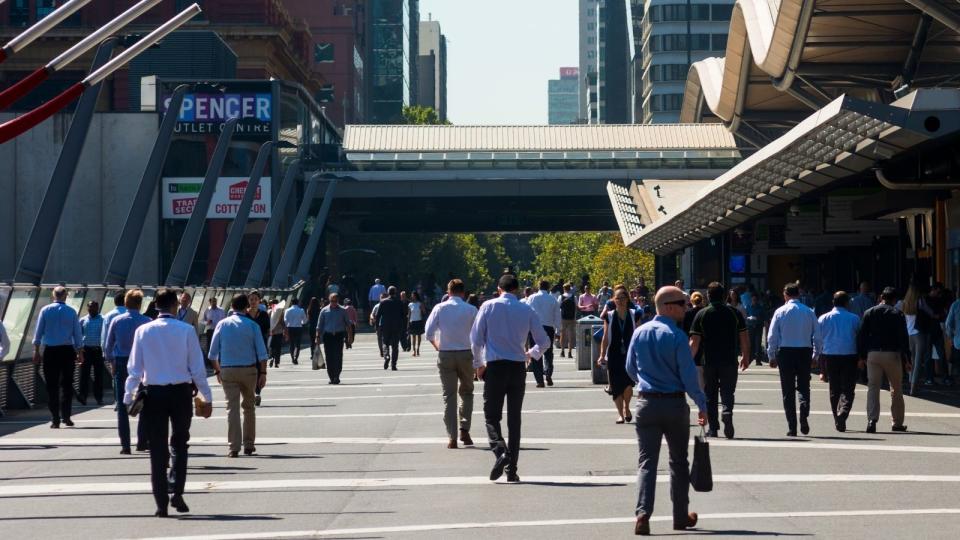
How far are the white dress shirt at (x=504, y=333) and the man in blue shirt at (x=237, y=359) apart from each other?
8.51 ft

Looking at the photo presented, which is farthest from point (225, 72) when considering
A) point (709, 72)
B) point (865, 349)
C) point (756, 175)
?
point (865, 349)

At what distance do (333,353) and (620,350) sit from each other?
11.5 metres

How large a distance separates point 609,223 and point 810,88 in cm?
3410

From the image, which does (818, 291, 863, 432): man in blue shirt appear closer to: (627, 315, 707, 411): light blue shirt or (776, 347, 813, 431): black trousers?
(776, 347, 813, 431): black trousers

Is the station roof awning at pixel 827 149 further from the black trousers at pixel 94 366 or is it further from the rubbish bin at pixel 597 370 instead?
the black trousers at pixel 94 366

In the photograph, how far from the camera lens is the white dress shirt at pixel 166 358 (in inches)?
495

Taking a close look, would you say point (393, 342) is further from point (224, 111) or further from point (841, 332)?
point (224, 111)

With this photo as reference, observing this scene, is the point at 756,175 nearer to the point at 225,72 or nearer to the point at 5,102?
the point at 5,102

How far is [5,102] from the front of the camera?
1698 centimetres

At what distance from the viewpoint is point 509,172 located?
78.2m

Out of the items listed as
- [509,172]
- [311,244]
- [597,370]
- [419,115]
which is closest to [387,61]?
[419,115]

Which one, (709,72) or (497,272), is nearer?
(709,72)

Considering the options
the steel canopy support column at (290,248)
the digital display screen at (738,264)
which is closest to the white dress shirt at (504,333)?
the digital display screen at (738,264)

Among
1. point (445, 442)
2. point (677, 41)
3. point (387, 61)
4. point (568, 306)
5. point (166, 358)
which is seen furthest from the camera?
point (387, 61)
